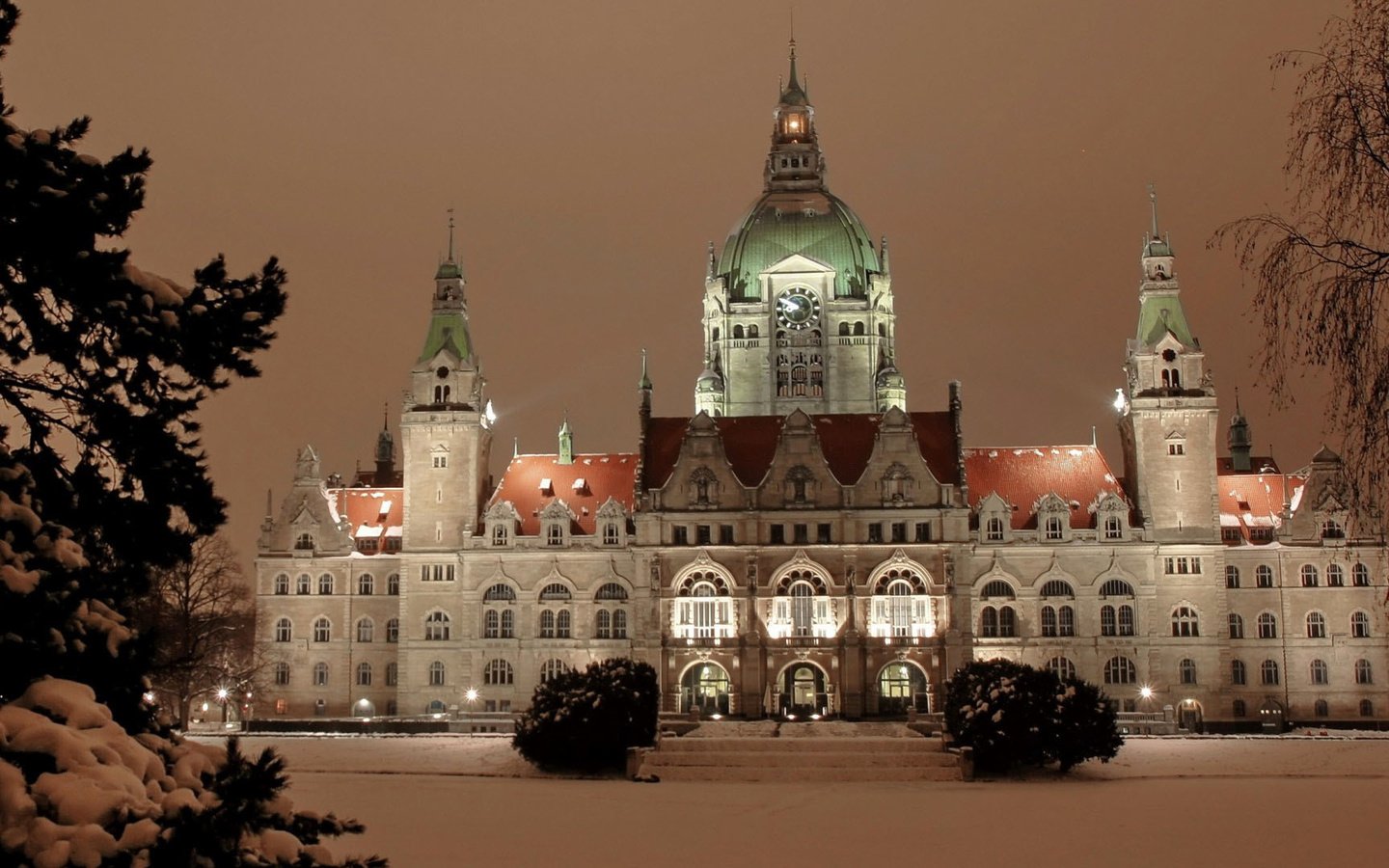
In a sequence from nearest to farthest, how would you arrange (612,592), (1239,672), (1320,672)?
(1320,672)
(1239,672)
(612,592)

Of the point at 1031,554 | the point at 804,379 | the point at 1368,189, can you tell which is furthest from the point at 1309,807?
the point at 804,379

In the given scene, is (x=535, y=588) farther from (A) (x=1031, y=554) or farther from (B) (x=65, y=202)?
(B) (x=65, y=202)

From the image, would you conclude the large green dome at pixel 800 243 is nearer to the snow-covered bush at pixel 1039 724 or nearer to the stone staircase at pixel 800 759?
the stone staircase at pixel 800 759

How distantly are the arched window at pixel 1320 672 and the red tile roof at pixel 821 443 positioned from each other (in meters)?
22.0

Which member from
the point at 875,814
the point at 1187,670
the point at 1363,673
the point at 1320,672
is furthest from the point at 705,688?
the point at 875,814

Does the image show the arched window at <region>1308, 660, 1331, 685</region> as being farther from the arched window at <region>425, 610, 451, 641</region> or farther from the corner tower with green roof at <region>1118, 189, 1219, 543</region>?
the arched window at <region>425, 610, 451, 641</region>

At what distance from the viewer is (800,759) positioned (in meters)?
49.3

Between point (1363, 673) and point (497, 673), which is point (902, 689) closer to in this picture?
point (497, 673)

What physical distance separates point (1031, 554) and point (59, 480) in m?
73.2

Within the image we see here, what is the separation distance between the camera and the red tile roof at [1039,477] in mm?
83688

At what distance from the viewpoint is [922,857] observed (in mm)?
28250

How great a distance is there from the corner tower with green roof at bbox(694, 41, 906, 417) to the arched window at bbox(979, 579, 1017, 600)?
2331 cm

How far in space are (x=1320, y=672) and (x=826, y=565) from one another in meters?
28.0

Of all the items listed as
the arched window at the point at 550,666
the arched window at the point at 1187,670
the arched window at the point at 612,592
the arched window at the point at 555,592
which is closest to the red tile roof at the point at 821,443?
the arched window at the point at 612,592
